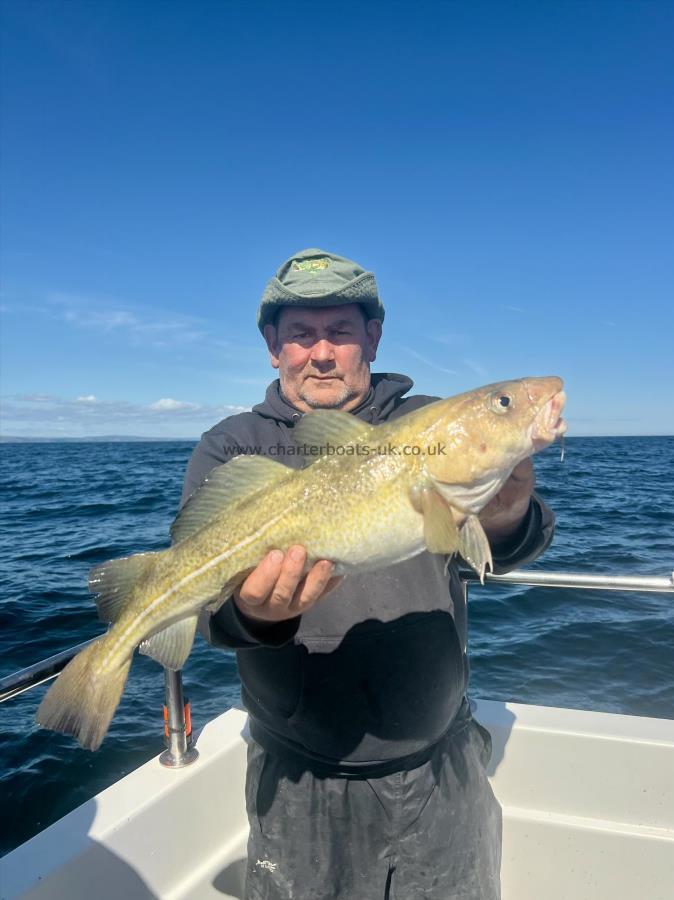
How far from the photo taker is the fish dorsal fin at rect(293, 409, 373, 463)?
3.23 meters

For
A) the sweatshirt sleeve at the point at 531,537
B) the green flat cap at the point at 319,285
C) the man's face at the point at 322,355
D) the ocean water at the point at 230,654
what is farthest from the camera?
the ocean water at the point at 230,654

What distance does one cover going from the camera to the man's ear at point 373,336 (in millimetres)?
4266

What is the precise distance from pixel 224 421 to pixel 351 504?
4.57ft

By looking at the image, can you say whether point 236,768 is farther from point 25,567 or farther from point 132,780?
point 25,567

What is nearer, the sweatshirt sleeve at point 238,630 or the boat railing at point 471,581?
the sweatshirt sleeve at point 238,630

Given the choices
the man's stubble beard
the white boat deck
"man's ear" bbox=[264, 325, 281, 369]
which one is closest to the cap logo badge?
"man's ear" bbox=[264, 325, 281, 369]

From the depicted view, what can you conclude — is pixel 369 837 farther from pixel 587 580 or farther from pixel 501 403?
pixel 501 403

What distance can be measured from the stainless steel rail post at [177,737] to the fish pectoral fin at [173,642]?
1.16m

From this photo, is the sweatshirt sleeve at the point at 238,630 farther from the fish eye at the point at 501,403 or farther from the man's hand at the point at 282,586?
the fish eye at the point at 501,403

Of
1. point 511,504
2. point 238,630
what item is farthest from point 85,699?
point 511,504

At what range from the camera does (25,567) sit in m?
15.4

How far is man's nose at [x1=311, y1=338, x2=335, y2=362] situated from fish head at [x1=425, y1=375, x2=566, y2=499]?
3.54 feet

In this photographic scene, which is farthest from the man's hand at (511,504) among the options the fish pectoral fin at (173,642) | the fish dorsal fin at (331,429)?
the fish pectoral fin at (173,642)

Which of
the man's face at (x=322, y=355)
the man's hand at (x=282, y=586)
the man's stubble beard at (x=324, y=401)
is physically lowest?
the man's hand at (x=282, y=586)
